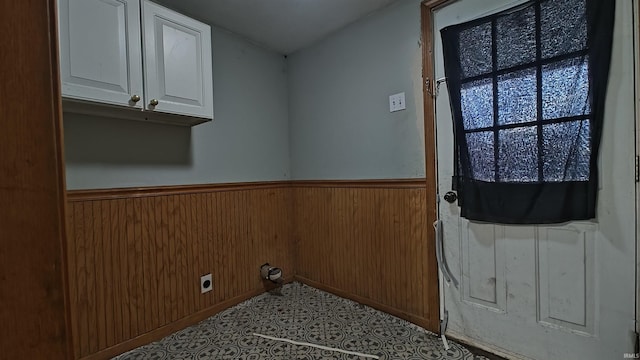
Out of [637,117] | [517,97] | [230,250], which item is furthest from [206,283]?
[637,117]

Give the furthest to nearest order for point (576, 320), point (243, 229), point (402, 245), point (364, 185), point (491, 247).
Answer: point (243, 229), point (364, 185), point (402, 245), point (491, 247), point (576, 320)

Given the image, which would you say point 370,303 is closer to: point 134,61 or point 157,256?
point 157,256

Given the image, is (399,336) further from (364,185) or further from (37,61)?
(37,61)

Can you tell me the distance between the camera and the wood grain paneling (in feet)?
1.24

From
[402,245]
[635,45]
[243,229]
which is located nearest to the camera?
[635,45]

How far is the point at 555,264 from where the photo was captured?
4.48ft

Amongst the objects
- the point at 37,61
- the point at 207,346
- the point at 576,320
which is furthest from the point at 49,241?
the point at 576,320

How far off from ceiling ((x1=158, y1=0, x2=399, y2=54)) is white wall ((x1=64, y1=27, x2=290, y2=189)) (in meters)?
0.17

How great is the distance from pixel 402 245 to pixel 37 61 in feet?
6.25

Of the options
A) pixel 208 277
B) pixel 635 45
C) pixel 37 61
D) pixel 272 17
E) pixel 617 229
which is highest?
pixel 272 17

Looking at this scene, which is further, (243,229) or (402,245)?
(243,229)

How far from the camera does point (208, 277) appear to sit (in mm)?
2053

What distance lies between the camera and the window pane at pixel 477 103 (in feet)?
4.98

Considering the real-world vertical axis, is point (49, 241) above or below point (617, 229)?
above
